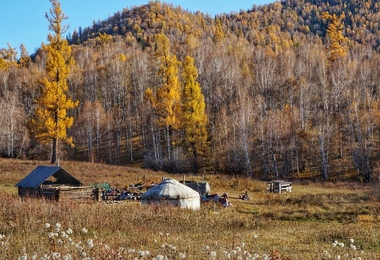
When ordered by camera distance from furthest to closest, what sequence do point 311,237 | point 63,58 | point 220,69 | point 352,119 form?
point 220,69 → point 352,119 → point 63,58 → point 311,237

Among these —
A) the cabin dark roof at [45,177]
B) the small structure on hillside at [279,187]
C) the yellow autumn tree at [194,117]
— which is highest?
the yellow autumn tree at [194,117]

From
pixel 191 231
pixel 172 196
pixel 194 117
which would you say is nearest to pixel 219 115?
pixel 194 117

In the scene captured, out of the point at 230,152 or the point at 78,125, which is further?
the point at 78,125

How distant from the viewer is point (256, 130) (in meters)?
51.8

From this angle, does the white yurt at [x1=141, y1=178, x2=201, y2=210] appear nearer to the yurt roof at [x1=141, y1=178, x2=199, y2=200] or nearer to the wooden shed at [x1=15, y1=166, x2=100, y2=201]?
the yurt roof at [x1=141, y1=178, x2=199, y2=200]

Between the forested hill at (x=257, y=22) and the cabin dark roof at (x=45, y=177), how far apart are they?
9763 cm

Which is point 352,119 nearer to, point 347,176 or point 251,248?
point 347,176

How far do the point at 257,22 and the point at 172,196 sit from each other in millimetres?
138164

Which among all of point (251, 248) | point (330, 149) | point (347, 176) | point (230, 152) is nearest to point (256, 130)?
point (230, 152)

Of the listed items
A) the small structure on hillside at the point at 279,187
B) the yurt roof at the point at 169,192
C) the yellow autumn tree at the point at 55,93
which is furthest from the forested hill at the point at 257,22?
the yurt roof at the point at 169,192

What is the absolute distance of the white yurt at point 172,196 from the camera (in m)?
22.7

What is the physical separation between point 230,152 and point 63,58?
21.2m

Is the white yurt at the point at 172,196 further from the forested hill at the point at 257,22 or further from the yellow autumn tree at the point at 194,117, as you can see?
the forested hill at the point at 257,22

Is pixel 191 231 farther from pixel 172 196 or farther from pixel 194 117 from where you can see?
pixel 194 117
